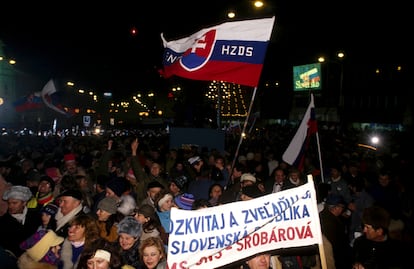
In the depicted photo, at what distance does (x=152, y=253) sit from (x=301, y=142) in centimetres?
639

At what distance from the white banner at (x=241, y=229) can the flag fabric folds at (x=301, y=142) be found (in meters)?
6.00

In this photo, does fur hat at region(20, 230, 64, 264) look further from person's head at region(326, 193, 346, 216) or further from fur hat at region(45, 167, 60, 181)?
fur hat at region(45, 167, 60, 181)

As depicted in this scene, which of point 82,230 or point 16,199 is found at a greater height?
point 16,199

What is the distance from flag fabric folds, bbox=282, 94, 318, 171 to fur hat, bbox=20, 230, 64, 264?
243 inches

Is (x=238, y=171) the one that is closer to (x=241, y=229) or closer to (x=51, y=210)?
(x=51, y=210)

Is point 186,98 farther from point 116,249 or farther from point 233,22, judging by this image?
point 116,249

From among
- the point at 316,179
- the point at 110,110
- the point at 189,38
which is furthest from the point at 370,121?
the point at 110,110

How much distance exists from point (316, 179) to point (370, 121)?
45.9 metres

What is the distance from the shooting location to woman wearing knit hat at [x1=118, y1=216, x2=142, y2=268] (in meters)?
4.48

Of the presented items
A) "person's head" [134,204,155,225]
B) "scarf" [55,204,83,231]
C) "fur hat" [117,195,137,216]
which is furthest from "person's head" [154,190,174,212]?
"scarf" [55,204,83,231]

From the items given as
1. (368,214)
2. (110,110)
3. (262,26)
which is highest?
(110,110)

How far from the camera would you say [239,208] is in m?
3.62

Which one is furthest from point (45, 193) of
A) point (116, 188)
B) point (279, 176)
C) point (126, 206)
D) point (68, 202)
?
point (279, 176)

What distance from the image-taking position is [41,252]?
4.47 metres
